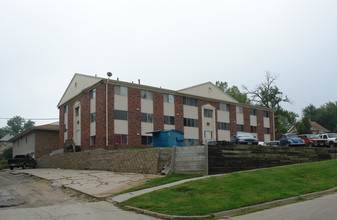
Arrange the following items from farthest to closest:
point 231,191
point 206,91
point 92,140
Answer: point 206,91
point 92,140
point 231,191

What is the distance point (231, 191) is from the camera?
1205 cm

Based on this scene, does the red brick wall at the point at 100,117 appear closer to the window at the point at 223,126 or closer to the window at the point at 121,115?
the window at the point at 121,115

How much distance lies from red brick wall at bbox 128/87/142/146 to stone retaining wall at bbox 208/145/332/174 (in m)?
15.8

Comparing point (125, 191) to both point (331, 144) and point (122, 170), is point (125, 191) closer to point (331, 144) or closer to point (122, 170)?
point (122, 170)

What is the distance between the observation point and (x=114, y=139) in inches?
1231

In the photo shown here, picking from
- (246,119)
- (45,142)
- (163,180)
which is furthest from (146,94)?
(163,180)

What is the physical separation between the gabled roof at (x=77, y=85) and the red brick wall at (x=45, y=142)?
5106 mm

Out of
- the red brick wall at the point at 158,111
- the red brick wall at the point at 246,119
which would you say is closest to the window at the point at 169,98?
the red brick wall at the point at 158,111

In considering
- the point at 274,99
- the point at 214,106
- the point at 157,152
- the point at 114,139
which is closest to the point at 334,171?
the point at 157,152

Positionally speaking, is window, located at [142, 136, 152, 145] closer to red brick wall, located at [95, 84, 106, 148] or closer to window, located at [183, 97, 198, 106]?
red brick wall, located at [95, 84, 106, 148]

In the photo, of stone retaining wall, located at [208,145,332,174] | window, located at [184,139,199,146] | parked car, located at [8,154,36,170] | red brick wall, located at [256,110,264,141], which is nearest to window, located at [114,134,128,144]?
window, located at [184,139,199,146]

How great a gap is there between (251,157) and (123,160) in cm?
866

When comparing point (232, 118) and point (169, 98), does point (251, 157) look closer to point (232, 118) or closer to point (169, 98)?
point (169, 98)

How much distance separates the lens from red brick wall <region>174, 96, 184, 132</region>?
37.2 meters
